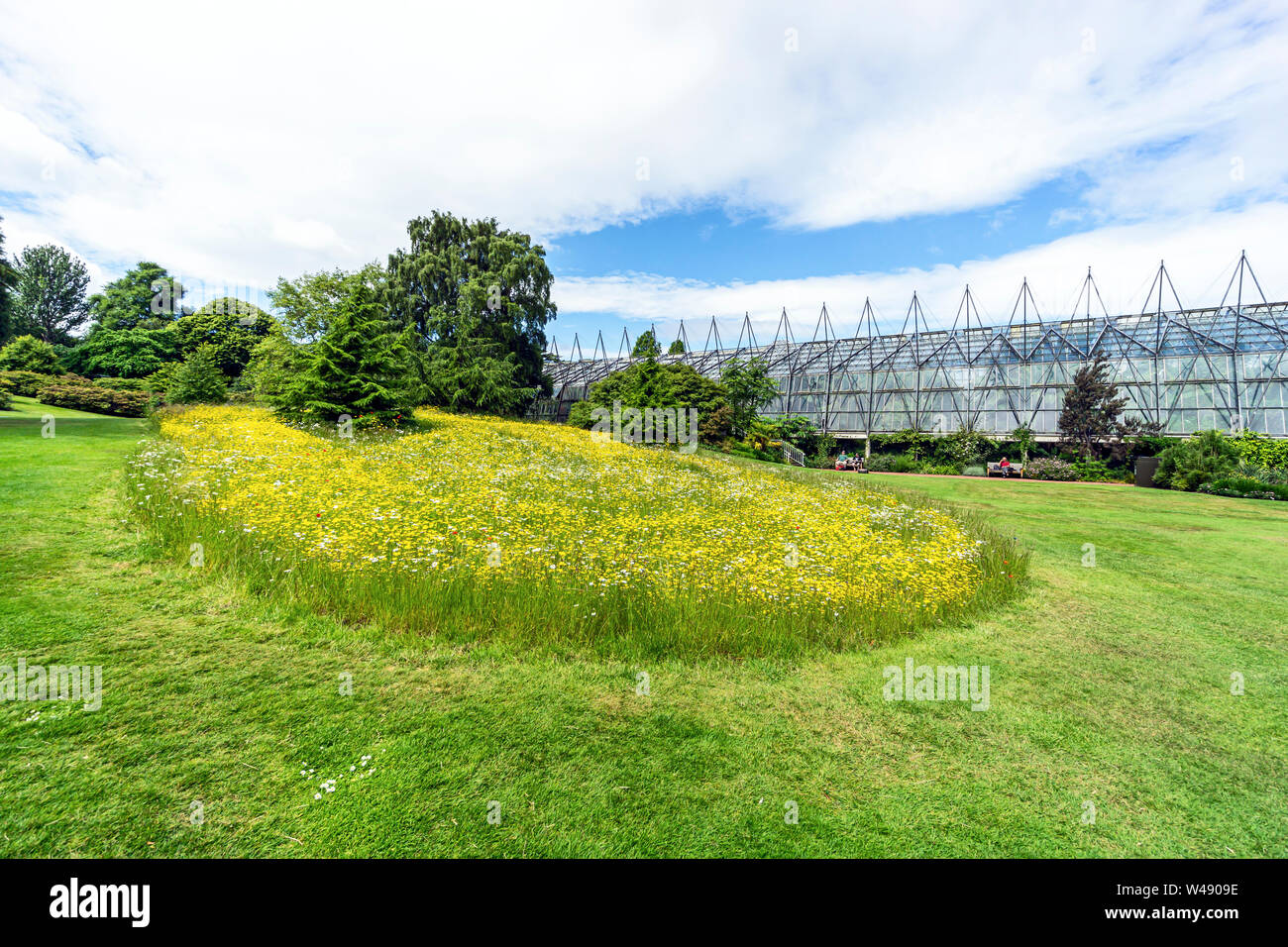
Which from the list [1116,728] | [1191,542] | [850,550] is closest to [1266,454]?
[1191,542]

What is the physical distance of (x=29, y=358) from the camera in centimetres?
3303

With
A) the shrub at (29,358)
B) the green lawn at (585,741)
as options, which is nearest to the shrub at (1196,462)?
the green lawn at (585,741)

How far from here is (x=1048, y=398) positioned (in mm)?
37938

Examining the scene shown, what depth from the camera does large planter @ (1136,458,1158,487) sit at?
25647 millimetres

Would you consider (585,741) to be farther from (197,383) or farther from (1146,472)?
(1146,472)

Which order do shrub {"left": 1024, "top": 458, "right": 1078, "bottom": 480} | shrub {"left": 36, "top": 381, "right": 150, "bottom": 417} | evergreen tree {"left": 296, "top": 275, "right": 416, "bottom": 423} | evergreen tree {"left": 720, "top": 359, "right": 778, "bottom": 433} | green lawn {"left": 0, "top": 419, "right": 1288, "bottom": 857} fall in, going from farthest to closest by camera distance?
1. evergreen tree {"left": 720, "top": 359, "right": 778, "bottom": 433}
2. shrub {"left": 1024, "top": 458, "right": 1078, "bottom": 480}
3. shrub {"left": 36, "top": 381, "right": 150, "bottom": 417}
4. evergreen tree {"left": 296, "top": 275, "right": 416, "bottom": 423}
5. green lawn {"left": 0, "top": 419, "right": 1288, "bottom": 857}

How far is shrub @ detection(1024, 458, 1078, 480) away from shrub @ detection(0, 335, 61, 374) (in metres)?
65.2

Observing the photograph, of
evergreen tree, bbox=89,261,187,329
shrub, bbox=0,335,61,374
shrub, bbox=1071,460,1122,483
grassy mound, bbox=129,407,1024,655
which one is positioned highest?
evergreen tree, bbox=89,261,187,329

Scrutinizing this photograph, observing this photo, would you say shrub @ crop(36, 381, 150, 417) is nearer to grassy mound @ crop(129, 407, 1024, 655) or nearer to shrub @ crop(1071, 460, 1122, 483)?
grassy mound @ crop(129, 407, 1024, 655)

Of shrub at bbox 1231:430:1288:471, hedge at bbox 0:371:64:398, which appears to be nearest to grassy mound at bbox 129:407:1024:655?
hedge at bbox 0:371:64:398

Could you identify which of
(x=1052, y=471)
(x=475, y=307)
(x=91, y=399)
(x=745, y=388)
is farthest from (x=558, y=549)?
(x=1052, y=471)

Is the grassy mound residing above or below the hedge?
below
